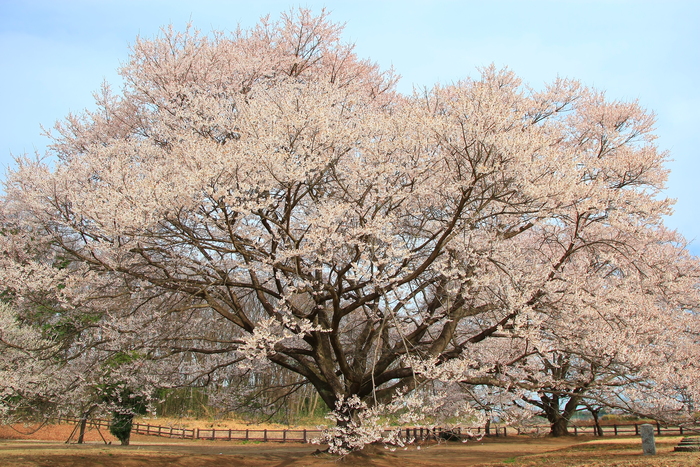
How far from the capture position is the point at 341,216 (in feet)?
28.8

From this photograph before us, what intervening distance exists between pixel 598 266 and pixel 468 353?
4151 millimetres

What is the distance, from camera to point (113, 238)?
29.0ft

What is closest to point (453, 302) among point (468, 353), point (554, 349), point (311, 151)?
point (468, 353)

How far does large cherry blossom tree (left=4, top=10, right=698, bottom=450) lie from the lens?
835cm

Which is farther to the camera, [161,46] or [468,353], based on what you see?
[161,46]

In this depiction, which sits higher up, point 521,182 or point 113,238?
point 521,182

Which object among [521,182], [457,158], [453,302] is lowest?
[453,302]

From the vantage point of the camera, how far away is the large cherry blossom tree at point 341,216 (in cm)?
835

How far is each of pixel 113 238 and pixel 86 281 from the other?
40.1 inches

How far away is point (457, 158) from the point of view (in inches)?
359

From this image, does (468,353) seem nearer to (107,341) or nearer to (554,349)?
(554,349)

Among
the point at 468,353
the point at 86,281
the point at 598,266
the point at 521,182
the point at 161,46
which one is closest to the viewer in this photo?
the point at 521,182

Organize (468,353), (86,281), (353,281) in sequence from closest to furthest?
(86,281) → (353,281) → (468,353)

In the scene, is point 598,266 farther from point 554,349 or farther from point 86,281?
point 86,281
